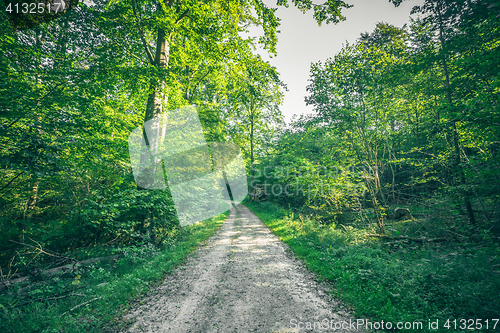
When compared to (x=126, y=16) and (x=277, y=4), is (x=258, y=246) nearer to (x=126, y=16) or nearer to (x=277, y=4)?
(x=277, y=4)

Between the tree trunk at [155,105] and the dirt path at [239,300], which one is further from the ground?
the tree trunk at [155,105]

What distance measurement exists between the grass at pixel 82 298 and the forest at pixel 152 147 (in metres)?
0.04

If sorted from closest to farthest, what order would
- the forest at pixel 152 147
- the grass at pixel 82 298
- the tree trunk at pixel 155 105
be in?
1. the grass at pixel 82 298
2. the forest at pixel 152 147
3. the tree trunk at pixel 155 105

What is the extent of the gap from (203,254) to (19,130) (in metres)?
6.38

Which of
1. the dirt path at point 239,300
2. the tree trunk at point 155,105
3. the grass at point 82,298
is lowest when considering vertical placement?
the dirt path at point 239,300

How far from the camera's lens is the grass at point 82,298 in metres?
3.06

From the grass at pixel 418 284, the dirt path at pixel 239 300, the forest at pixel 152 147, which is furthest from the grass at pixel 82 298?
the grass at pixel 418 284

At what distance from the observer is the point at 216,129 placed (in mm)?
12844

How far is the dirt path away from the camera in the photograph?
3270mm

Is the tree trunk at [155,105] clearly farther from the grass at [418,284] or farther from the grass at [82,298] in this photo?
the grass at [418,284]

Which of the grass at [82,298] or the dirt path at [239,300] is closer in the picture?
the grass at [82,298]

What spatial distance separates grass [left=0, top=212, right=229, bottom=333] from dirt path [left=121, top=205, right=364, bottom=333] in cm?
46

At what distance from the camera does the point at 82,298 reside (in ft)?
12.7

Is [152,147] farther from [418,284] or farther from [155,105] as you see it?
[418,284]
